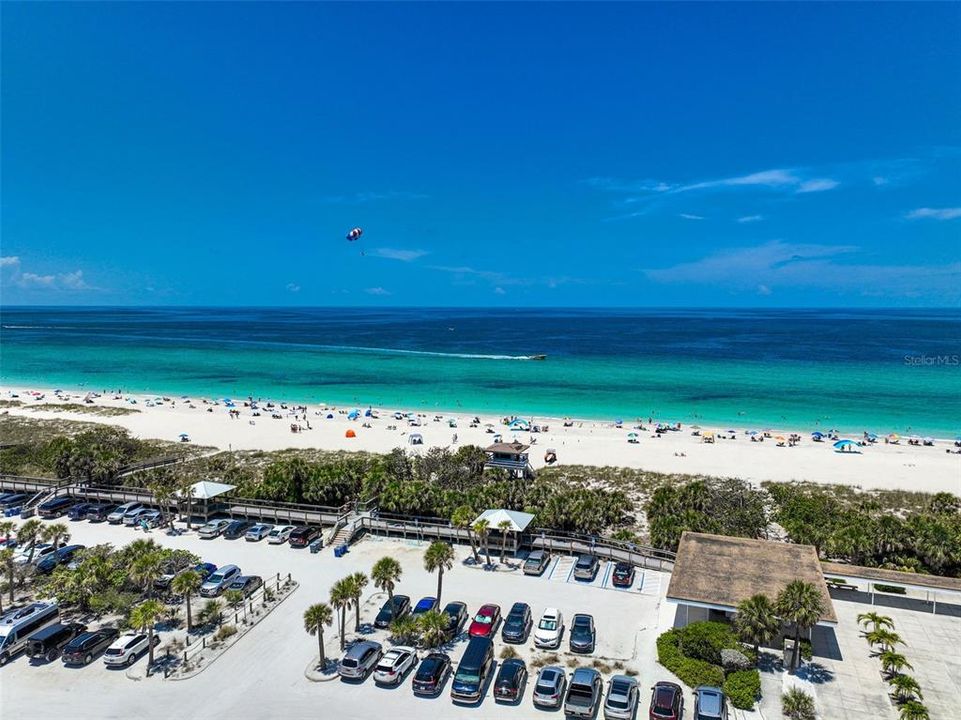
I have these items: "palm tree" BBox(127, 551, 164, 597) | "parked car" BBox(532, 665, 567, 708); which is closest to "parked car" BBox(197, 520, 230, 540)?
"palm tree" BBox(127, 551, 164, 597)

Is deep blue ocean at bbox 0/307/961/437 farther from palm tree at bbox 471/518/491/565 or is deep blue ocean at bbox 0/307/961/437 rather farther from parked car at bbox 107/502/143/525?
palm tree at bbox 471/518/491/565

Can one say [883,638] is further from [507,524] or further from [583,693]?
[507,524]

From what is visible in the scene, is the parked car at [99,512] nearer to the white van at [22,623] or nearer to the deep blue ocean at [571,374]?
the white van at [22,623]

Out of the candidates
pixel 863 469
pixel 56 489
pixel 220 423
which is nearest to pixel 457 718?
pixel 56 489

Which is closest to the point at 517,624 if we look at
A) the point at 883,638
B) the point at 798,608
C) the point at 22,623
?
the point at 798,608

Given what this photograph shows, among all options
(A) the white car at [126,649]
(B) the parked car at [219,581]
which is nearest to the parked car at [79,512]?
(B) the parked car at [219,581]
